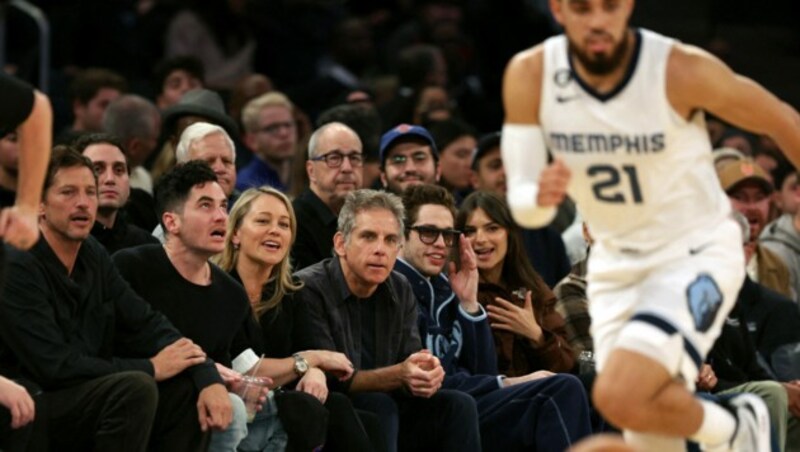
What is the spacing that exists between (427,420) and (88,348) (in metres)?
1.65

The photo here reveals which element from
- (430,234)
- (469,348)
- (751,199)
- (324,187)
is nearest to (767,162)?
(751,199)

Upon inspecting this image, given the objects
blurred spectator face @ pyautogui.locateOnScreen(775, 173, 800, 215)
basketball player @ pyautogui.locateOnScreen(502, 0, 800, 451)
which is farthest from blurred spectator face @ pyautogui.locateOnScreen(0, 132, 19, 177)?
blurred spectator face @ pyautogui.locateOnScreen(775, 173, 800, 215)

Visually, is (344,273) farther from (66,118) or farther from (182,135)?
(66,118)

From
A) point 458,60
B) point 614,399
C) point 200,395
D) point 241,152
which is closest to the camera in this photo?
point 614,399

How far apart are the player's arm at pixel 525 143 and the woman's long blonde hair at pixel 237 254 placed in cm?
213

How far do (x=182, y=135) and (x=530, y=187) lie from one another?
3531 mm

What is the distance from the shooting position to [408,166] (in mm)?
9852

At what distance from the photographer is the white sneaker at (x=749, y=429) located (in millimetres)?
6324

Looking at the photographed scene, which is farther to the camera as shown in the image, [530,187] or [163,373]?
[163,373]

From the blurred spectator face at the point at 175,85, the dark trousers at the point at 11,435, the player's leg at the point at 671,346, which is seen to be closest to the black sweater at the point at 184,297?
the dark trousers at the point at 11,435

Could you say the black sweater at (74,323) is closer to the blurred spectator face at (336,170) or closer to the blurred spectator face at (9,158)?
the blurred spectator face at (9,158)

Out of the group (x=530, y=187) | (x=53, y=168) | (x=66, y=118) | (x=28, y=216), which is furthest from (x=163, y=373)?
(x=66, y=118)

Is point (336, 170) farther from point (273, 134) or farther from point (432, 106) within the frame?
point (432, 106)

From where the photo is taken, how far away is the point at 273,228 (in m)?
8.18
